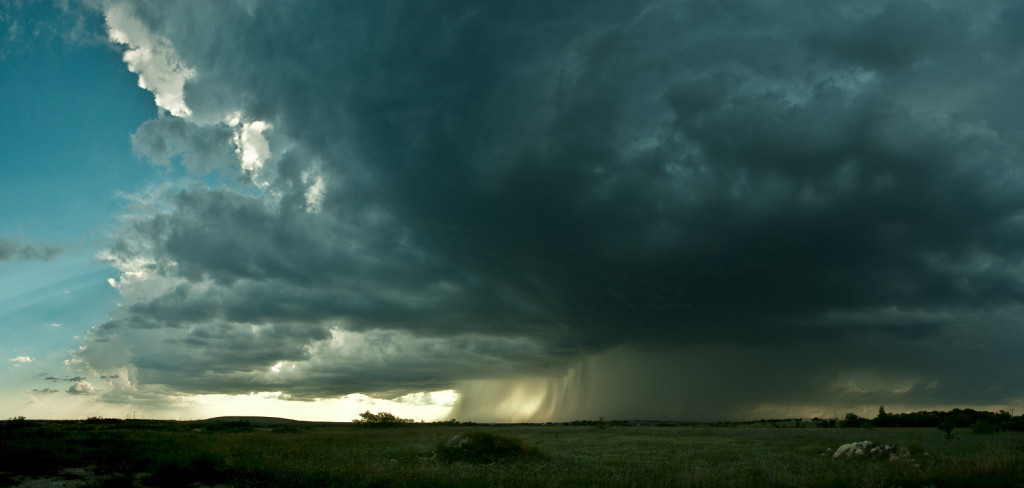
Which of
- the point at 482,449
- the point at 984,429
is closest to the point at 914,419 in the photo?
the point at 984,429

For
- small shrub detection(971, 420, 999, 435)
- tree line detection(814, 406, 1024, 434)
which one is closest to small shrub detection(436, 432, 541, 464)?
small shrub detection(971, 420, 999, 435)

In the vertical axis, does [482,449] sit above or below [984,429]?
above

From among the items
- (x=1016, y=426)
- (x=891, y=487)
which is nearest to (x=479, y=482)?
(x=891, y=487)

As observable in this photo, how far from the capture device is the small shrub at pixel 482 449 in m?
34.6

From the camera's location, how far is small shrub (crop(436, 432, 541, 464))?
34.6m

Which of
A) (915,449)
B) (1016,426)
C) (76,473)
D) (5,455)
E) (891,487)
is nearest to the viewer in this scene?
(891,487)

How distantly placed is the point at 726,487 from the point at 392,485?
13671 millimetres

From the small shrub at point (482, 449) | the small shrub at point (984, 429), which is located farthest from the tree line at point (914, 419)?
→ the small shrub at point (482, 449)

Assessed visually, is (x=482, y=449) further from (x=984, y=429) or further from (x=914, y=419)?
(x=914, y=419)

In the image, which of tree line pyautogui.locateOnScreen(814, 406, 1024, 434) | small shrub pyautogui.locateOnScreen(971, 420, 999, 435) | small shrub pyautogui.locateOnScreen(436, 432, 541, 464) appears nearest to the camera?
small shrub pyautogui.locateOnScreen(436, 432, 541, 464)

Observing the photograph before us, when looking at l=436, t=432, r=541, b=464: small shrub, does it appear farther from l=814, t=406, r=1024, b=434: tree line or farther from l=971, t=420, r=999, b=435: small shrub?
l=814, t=406, r=1024, b=434: tree line

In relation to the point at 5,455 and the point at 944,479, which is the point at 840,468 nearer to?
the point at 944,479

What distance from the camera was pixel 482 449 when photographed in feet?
117

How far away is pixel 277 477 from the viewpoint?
2312 centimetres
